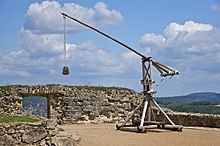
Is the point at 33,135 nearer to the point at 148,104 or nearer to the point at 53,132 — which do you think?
the point at 53,132

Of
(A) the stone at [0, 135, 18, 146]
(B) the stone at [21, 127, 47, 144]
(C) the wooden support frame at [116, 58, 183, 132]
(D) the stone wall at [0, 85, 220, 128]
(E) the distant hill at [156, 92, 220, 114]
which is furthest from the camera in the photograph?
(E) the distant hill at [156, 92, 220, 114]

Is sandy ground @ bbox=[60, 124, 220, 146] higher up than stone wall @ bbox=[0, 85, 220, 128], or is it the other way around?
stone wall @ bbox=[0, 85, 220, 128]

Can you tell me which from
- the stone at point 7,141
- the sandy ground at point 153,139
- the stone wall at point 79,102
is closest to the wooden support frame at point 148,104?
the sandy ground at point 153,139

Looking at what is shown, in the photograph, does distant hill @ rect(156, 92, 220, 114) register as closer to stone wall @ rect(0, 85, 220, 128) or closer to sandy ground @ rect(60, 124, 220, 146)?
stone wall @ rect(0, 85, 220, 128)

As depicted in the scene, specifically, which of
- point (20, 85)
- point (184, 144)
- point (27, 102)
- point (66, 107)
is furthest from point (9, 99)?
point (184, 144)

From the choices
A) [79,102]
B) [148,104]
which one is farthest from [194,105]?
[148,104]

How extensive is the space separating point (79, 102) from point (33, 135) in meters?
10.0

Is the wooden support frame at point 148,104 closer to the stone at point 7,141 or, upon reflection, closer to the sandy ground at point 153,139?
the sandy ground at point 153,139

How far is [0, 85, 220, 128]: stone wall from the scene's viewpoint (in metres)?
21.0

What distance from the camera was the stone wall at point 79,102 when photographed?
21031 mm

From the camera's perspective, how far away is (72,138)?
1186 centimetres

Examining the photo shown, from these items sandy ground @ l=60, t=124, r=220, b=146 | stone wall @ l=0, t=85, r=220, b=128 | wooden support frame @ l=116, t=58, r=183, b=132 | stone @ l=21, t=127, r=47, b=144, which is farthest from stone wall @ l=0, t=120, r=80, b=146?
stone wall @ l=0, t=85, r=220, b=128

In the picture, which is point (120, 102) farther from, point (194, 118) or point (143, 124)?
point (143, 124)

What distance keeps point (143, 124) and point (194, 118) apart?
360 centimetres
